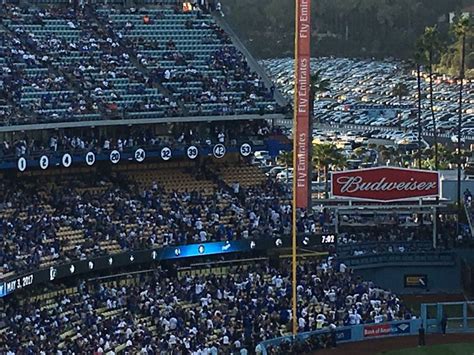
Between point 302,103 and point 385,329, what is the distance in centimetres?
979

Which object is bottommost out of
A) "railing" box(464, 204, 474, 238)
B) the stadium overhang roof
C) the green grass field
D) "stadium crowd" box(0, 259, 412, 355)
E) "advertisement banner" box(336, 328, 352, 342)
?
the green grass field

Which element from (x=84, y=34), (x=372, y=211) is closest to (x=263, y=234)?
(x=372, y=211)

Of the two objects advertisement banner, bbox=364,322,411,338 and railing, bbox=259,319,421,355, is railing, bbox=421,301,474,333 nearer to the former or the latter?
railing, bbox=259,319,421,355

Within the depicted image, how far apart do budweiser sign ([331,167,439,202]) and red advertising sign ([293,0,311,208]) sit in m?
6.27

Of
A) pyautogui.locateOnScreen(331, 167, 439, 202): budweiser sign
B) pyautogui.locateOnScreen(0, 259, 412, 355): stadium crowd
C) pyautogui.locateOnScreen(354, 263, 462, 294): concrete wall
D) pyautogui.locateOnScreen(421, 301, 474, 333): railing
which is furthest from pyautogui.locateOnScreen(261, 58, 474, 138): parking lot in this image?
pyautogui.locateOnScreen(0, 259, 412, 355): stadium crowd

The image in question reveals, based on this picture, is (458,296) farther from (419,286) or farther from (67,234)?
(67,234)

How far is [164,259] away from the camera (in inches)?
1859

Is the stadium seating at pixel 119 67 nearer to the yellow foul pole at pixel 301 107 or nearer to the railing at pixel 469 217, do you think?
the yellow foul pole at pixel 301 107

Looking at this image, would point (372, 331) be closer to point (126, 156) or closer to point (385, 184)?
point (385, 184)

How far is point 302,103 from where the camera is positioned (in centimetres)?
4881

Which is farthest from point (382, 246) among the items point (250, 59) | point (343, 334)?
point (343, 334)

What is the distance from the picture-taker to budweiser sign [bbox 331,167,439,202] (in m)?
55.0

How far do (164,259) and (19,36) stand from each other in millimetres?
11969

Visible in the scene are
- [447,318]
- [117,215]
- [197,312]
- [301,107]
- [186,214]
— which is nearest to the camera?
[197,312]
